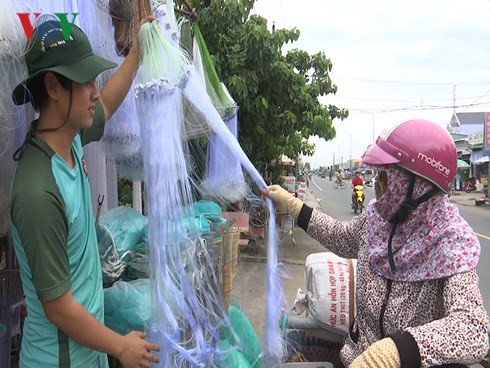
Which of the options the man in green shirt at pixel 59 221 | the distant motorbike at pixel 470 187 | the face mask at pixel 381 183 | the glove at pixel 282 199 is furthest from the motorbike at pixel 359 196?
the distant motorbike at pixel 470 187

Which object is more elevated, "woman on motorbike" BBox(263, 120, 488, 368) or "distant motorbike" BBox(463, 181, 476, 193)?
"woman on motorbike" BBox(263, 120, 488, 368)

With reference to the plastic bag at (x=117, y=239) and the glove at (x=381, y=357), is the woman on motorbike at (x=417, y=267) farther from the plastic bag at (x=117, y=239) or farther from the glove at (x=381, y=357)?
the plastic bag at (x=117, y=239)

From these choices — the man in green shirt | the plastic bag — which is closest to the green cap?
the man in green shirt

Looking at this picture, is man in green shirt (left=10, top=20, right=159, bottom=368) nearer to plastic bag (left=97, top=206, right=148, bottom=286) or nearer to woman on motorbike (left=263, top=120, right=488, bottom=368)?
plastic bag (left=97, top=206, right=148, bottom=286)

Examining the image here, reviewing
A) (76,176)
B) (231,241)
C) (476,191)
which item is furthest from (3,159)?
(476,191)

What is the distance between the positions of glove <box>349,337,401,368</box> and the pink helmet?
504 mm

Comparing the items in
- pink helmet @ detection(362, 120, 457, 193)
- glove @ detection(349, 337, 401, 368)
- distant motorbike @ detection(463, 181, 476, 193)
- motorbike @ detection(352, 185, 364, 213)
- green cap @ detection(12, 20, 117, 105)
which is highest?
green cap @ detection(12, 20, 117, 105)

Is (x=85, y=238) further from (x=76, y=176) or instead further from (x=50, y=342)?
(x=50, y=342)

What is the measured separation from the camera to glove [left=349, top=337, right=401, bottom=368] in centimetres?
112

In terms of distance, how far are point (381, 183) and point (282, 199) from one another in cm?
36

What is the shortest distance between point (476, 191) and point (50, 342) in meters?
30.4

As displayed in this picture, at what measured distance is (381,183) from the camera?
1.49m

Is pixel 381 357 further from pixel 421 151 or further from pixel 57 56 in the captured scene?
pixel 57 56

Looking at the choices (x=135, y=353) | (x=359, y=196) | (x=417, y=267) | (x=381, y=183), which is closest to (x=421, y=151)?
(x=381, y=183)
